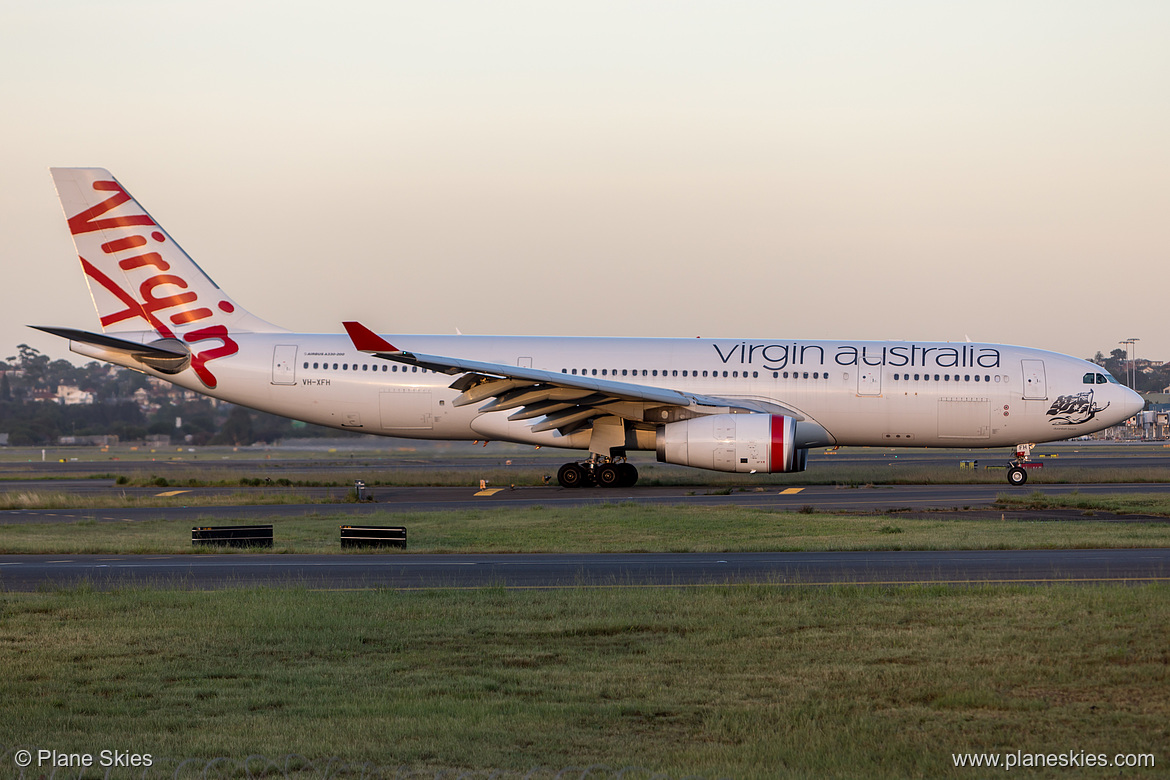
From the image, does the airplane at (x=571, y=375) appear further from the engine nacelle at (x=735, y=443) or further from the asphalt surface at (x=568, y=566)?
the asphalt surface at (x=568, y=566)

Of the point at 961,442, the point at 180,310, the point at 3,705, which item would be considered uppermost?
the point at 180,310

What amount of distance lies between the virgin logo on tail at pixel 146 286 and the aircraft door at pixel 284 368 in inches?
48.5

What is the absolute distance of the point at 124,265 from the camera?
1247 inches

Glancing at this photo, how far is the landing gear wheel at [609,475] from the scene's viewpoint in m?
29.9

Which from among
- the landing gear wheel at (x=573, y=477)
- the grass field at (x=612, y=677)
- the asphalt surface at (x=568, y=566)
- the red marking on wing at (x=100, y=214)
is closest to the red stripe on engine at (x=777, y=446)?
the asphalt surface at (x=568, y=566)

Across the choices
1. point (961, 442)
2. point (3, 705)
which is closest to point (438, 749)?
point (3, 705)

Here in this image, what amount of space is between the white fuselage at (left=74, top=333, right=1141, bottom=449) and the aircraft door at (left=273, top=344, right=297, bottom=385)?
3 cm

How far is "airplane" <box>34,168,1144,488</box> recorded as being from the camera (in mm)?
29969

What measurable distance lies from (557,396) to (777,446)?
18.0 ft

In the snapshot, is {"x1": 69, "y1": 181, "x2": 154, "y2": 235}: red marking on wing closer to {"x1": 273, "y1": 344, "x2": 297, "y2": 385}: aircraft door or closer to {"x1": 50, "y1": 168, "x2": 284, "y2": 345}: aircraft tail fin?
{"x1": 50, "y1": 168, "x2": 284, "y2": 345}: aircraft tail fin

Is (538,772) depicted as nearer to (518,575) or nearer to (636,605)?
(636,605)

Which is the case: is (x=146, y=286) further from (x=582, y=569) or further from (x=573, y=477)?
(x=582, y=569)

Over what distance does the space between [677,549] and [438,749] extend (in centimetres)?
1097

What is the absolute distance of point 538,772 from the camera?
660cm
